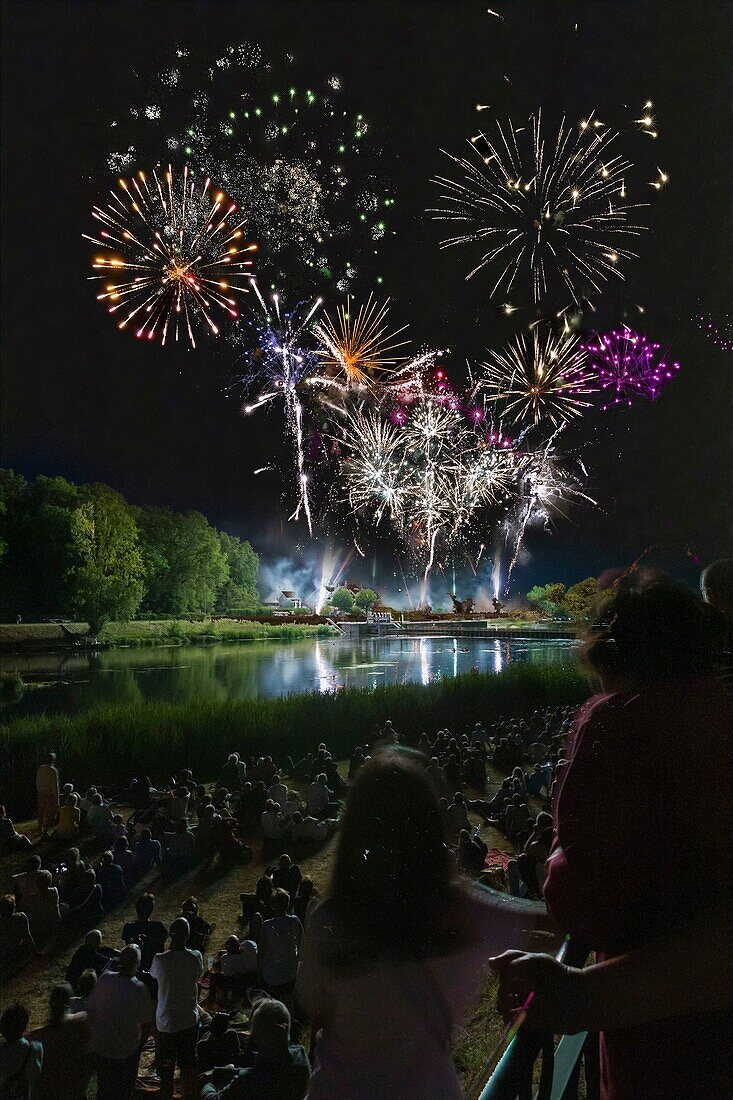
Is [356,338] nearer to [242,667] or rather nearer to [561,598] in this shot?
[561,598]

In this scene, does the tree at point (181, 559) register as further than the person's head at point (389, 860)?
Yes

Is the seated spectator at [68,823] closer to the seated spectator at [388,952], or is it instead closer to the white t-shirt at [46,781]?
the white t-shirt at [46,781]

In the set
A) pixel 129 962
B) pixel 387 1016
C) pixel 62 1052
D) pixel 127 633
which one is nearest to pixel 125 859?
pixel 129 962

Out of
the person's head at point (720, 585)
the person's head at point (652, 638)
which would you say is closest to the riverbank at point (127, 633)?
the person's head at point (720, 585)

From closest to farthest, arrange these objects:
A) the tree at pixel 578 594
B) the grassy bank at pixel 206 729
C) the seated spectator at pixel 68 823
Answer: the seated spectator at pixel 68 823 < the grassy bank at pixel 206 729 < the tree at pixel 578 594

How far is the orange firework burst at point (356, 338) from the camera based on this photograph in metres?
11.4

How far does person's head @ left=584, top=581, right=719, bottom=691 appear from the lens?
97cm

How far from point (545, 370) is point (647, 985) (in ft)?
38.9

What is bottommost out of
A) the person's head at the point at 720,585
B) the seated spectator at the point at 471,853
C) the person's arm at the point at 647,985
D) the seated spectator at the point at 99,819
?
the seated spectator at the point at 99,819

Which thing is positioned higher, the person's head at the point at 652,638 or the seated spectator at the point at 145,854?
the person's head at the point at 652,638

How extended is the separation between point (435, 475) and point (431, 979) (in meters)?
13.9

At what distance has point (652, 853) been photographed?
32.6 inches

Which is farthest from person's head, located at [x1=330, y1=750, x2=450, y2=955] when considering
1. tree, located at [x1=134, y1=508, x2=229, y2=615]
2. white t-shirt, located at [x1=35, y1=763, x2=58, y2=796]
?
tree, located at [x1=134, y1=508, x2=229, y2=615]

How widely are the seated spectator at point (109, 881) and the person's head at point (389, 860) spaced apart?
462 centimetres
